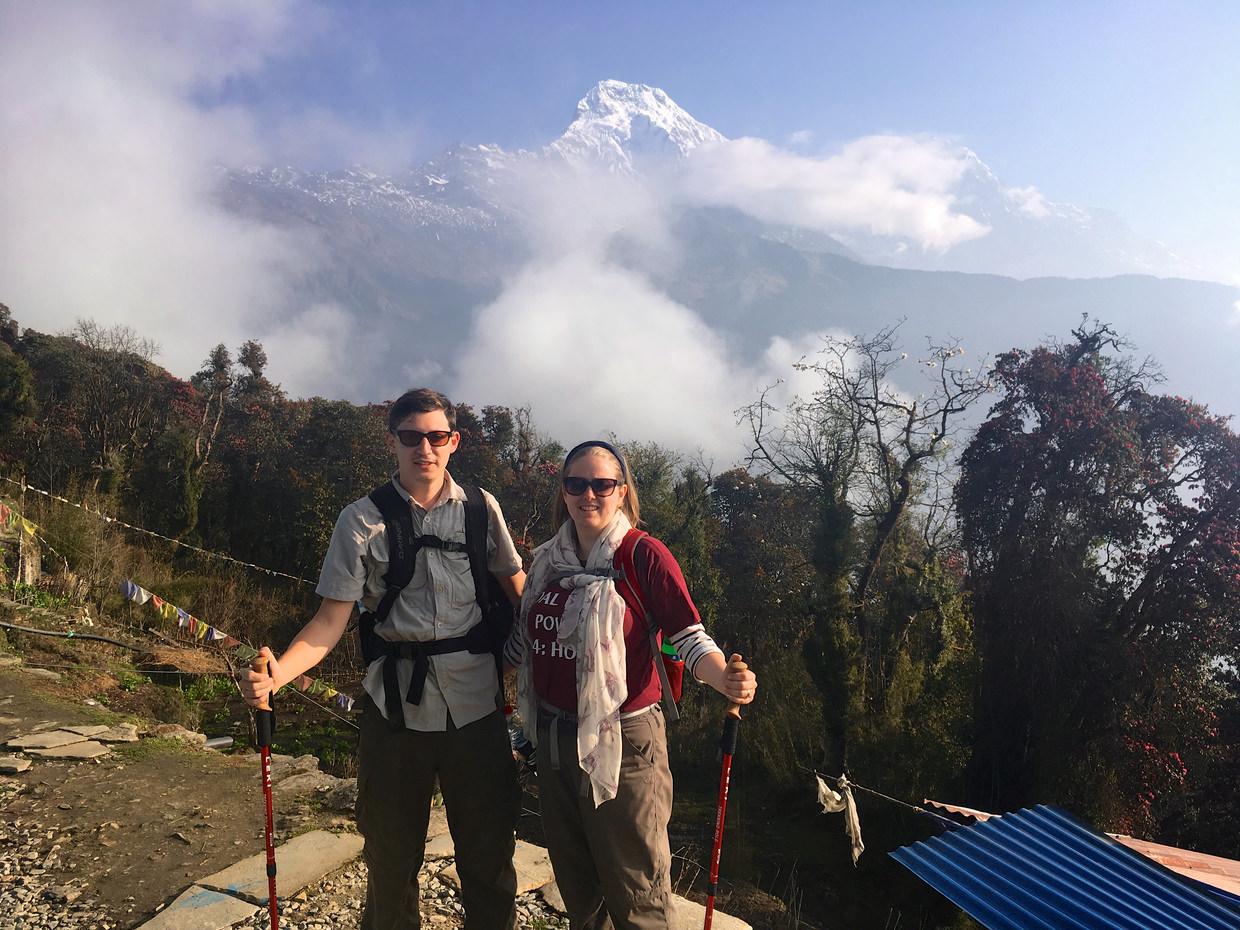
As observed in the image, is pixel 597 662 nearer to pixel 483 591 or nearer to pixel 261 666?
pixel 483 591

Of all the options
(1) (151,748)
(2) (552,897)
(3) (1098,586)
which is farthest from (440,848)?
(3) (1098,586)

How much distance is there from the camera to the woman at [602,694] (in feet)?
7.60

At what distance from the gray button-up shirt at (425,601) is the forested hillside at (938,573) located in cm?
782

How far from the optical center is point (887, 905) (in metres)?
10.7

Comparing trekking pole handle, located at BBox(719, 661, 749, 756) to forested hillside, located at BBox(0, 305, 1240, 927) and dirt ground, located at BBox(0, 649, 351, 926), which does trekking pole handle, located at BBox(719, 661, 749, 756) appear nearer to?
dirt ground, located at BBox(0, 649, 351, 926)

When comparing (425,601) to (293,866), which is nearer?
(425,601)

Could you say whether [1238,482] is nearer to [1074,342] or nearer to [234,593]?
[1074,342]

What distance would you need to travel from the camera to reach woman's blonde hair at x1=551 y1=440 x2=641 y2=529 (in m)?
2.66

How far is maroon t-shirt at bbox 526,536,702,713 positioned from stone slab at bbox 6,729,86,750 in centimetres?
475

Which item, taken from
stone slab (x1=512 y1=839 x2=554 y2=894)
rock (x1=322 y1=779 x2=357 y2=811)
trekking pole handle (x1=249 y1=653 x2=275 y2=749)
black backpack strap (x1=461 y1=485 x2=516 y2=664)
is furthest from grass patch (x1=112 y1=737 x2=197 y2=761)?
black backpack strap (x1=461 y1=485 x2=516 y2=664)

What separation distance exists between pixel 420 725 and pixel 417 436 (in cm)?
100

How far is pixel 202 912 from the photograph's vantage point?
331 cm

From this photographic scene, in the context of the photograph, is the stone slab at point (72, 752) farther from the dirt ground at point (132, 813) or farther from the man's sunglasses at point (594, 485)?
the man's sunglasses at point (594, 485)

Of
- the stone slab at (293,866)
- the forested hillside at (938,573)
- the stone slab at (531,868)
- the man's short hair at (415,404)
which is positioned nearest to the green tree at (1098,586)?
the forested hillside at (938,573)
